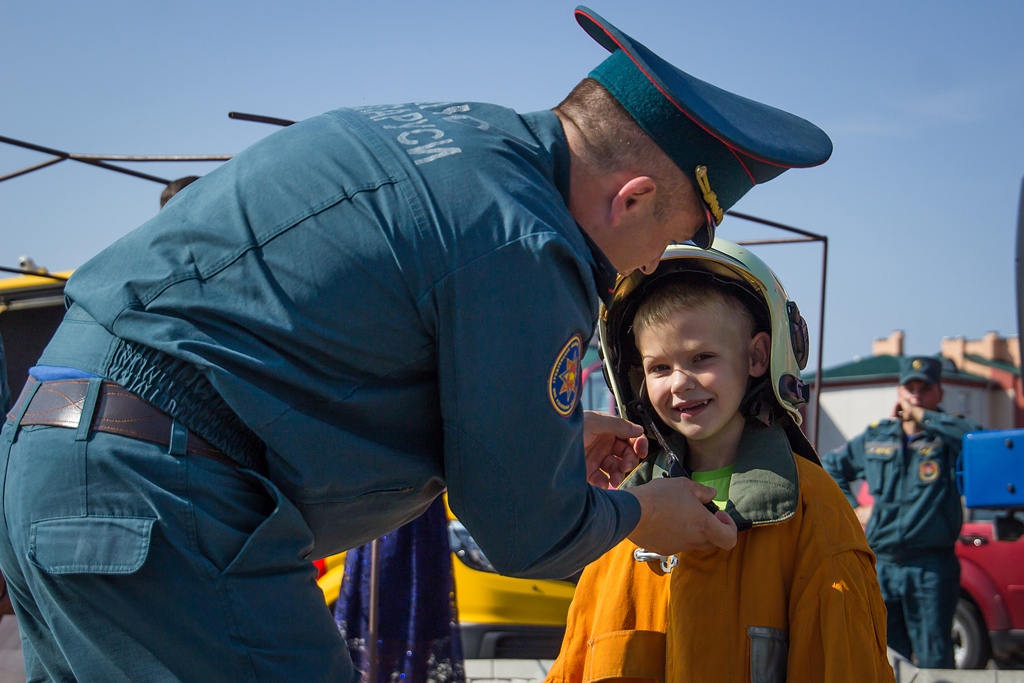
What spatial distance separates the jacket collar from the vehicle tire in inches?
224

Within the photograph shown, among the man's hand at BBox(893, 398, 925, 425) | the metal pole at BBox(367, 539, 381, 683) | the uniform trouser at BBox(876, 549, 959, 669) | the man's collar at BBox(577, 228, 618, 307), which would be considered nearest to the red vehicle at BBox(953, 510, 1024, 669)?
the uniform trouser at BBox(876, 549, 959, 669)

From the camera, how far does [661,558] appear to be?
97.9 inches

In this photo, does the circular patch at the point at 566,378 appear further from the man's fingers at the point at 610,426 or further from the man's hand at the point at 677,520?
the man's fingers at the point at 610,426

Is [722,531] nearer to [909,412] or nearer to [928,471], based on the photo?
[928,471]

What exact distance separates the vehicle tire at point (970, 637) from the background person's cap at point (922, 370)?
6.15 feet

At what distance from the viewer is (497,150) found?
1.67 m

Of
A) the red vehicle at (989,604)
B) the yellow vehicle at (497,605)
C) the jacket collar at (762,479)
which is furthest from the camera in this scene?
the red vehicle at (989,604)

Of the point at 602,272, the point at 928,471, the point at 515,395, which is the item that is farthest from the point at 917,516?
the point at 515,395

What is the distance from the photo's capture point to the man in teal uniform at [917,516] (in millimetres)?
6371

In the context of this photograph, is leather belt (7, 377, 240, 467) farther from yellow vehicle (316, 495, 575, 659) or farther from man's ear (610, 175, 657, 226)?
yellow vehicle (316, 495, 575, 659)

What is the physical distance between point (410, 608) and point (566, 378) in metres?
2.74

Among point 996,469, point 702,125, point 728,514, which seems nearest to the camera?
point 702,125

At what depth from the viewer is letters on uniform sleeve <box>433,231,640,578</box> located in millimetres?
1530

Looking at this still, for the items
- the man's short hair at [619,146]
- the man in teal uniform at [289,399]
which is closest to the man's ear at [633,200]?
the man's short hair at [619,146]
